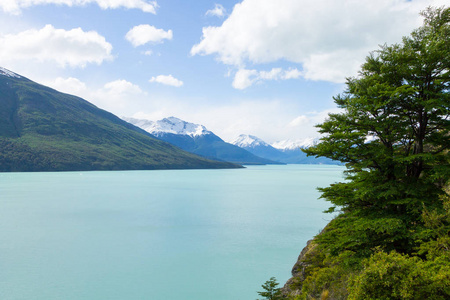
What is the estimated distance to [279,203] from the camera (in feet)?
226

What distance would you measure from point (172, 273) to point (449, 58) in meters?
25.8

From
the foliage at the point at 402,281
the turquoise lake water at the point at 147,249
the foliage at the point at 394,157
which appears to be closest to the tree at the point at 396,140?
the foliage at the point at 394,157

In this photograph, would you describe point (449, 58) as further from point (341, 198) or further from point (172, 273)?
point (172, 273)

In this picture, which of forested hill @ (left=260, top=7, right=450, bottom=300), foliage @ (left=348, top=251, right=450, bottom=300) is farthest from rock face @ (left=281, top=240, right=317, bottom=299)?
foliage @ (left=348, top=251, right=450, bottom=300)

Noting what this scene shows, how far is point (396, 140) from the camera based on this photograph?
15445 millimetres

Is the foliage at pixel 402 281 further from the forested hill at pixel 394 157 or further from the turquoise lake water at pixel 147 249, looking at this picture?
the turquoise lake water at pixel 147 249

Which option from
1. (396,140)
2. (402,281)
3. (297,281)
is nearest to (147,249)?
(297,281)

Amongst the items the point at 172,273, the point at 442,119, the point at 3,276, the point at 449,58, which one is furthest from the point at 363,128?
the point at 3,276

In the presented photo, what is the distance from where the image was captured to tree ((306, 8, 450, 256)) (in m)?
12.9

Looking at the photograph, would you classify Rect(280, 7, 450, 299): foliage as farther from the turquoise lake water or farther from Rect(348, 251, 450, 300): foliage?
the turquoise lake water

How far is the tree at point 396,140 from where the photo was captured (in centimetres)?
1294

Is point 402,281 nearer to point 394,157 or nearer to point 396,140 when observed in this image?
point 394,157

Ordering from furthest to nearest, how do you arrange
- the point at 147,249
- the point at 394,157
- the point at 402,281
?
1. the point at 147,249
2. the point at 394,157
3. the point at 402,281

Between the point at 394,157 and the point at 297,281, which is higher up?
the point at 394,157
